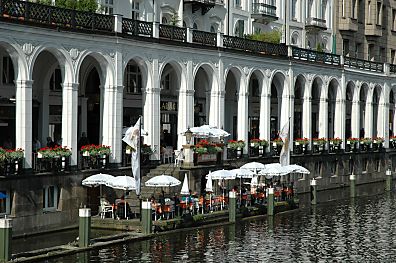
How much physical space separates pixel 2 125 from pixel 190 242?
13.3m

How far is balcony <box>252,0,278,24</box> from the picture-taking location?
214ft

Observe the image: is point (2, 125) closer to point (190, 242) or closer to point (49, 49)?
point (49, 49)

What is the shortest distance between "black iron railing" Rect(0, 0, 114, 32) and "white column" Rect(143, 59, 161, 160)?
455 centimetres

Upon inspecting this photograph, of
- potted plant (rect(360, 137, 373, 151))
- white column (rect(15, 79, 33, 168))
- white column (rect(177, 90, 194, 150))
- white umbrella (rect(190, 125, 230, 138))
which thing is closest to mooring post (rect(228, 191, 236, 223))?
white umbrella (rect(190, 125, 230, 138))

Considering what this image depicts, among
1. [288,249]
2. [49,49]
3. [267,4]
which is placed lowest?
[288,249]

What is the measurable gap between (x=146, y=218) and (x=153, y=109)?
11845 mm

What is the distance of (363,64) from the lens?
74.2 meters

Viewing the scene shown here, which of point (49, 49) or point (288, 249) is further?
point (49, 49)

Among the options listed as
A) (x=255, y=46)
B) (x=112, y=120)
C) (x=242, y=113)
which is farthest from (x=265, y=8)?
(x=112, y=120)

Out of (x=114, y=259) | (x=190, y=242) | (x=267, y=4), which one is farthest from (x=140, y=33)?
(x=267, y=4)

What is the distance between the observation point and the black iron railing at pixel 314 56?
63.0 m

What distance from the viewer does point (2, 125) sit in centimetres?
4450

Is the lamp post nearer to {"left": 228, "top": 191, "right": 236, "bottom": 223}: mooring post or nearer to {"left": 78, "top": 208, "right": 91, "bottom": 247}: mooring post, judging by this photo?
{"left": 228, "top": 191, "right": 236, "bottom": 223}: mooring post

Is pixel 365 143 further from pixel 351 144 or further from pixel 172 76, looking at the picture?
pixel 172 76
